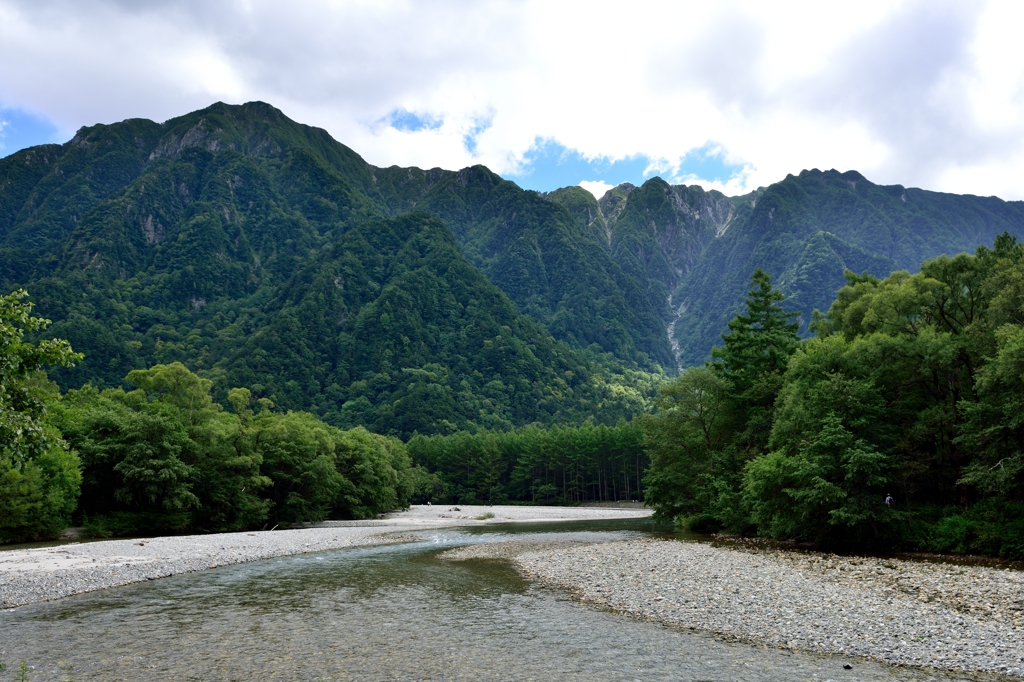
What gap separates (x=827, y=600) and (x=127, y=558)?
1592 inches

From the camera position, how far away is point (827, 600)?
2320cm

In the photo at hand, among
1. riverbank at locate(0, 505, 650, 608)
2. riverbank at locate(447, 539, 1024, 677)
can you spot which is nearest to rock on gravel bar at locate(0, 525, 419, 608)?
riverbank at locate(0, 505, 650, 608)

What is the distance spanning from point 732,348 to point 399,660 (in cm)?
4878

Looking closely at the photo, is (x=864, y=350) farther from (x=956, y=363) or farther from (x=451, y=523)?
(x=451, y=523)

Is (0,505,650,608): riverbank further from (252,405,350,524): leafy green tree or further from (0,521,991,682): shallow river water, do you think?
(252,405,350,524): leafy green tree

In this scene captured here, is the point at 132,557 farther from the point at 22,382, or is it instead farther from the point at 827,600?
the point at 827,600

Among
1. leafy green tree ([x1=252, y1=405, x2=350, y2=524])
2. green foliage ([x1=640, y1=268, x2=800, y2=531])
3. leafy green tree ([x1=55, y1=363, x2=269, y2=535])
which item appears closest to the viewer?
green foliage ([x1=640, y1=268, x2=800, y2=531])

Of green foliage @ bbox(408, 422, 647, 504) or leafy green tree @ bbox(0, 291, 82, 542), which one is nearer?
A: leafy green tree @ bbox(0, 291, 82, 542)

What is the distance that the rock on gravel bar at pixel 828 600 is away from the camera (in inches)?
696

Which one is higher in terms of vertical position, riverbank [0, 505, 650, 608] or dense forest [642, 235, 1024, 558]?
dense forest [642, 235, 1024, 558]

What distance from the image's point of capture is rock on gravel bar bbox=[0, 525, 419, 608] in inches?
1145

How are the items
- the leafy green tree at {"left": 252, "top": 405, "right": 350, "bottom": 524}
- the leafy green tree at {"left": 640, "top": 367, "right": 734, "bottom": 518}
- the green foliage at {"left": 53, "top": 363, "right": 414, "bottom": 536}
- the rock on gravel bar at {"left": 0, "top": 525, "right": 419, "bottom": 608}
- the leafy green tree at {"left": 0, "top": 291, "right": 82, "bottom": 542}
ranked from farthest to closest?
the leafy green tree at {"left": 252, "top": 405, "right": 350, "bottom": 524} < the leafy green tree at {"left": 640, "top": 367, "right": 734, "bottom": 518} < the green foliage at {"left": 53, "top": 363, "right": 414, "bottom": 536} < the rock on gravel bar at {"left": 0, "top": 525, "right": 419, "bottom": 608} < the leafy green tree at {"left": 0, "top": 291, "right": 82, "bottom": 542}

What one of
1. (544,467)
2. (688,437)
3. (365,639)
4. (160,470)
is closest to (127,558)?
(160,470)

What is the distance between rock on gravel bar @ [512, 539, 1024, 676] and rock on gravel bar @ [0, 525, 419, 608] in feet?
69.2
